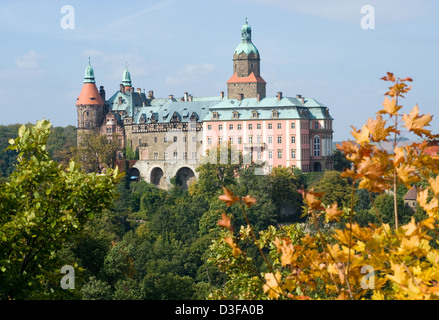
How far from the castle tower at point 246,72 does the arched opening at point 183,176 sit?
991 cm

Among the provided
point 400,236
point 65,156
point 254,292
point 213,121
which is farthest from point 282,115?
point 400,236

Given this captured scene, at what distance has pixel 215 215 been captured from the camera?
2800 inches

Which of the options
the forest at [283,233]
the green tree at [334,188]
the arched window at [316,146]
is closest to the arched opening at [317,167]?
the arched window at [316,146]

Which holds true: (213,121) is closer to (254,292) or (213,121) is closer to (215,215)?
(215,215)

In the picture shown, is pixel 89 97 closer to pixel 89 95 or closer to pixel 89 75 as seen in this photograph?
pixel 89 95

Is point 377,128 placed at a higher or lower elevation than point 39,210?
higher

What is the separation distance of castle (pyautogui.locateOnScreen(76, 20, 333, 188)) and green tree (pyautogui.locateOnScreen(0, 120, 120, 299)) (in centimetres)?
7173

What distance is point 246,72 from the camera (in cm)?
9194

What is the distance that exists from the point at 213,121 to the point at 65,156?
17.7 m

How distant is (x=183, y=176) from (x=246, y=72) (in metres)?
14.0

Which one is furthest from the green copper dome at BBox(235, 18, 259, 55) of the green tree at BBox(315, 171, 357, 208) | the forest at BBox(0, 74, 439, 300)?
the forest at BBox(0, 74, 439, 300)

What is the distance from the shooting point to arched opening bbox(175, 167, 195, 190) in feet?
293

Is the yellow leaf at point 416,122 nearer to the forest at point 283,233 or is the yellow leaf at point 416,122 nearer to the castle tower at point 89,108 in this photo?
the forest at point 283,233

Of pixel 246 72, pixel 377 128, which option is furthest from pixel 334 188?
pixel 377 128
